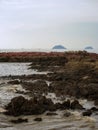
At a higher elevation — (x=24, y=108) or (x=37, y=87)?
(x=37, y=87)

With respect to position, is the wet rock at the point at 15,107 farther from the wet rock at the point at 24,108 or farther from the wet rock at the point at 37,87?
the wet rock at the point at 37,87

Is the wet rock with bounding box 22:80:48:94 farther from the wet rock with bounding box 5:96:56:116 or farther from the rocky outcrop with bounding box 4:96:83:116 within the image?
the wet rock with bounding box 5:96:56:116

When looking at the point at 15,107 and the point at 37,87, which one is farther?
the point at 37,87

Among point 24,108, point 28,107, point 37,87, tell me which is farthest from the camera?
point 37,87

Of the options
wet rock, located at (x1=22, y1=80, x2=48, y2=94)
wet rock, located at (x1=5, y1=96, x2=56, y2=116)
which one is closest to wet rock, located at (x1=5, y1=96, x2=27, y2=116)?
wet rock, located at (x1=5, y1=96, x2=56, y2=116)

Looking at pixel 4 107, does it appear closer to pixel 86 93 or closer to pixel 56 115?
pixel 56 115

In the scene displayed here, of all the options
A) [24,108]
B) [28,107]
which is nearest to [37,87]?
[28,107]

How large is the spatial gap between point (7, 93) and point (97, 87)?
455cm

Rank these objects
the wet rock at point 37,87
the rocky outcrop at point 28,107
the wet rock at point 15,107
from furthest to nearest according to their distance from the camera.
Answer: the wet rock at point 37,87
the rocky outcrop at point 28,107
the wet rock at point 15,107

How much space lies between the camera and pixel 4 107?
14.6m

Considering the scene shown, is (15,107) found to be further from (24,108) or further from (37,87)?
(37,87)

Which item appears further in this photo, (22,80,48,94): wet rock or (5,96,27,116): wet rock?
(22,80,48,94): wet rock

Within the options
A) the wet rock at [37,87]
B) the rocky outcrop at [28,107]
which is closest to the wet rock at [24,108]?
the rocky outcrop at [28,107]

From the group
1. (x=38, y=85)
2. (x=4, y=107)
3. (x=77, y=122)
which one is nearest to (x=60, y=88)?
(x=38, y=85)
